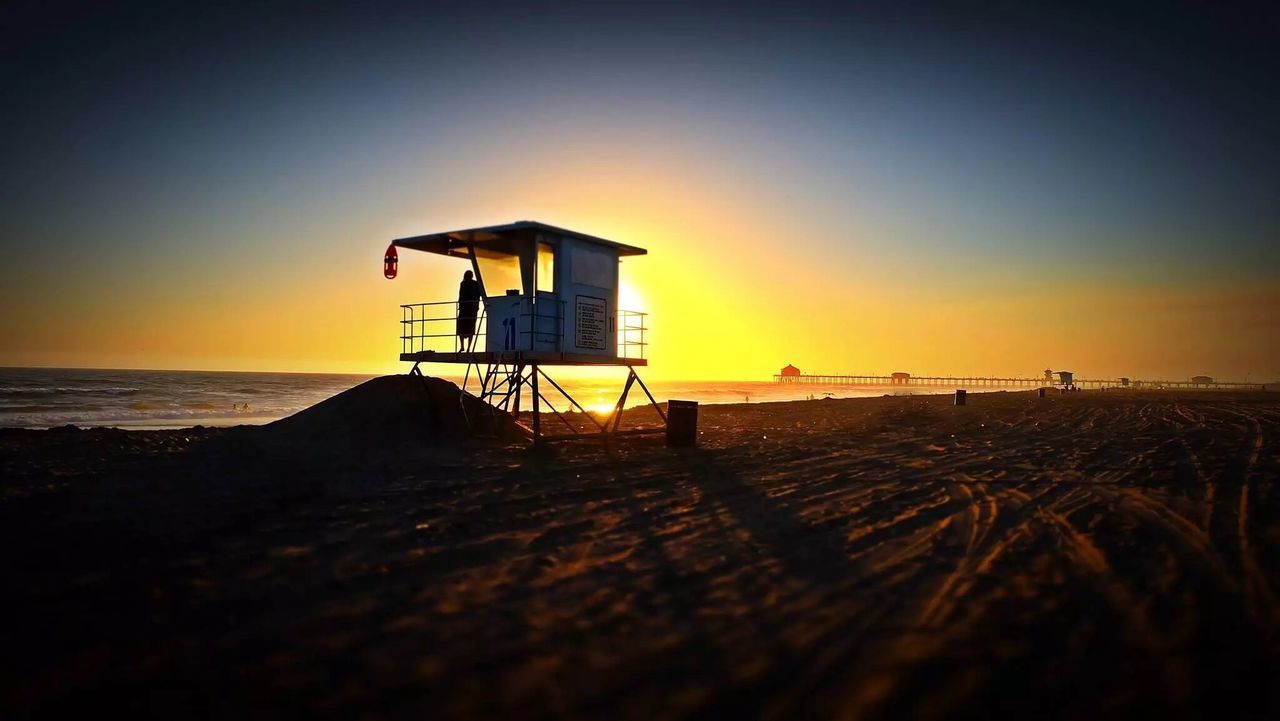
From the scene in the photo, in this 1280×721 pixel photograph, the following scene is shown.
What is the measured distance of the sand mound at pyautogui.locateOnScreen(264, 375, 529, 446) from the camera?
15.0 metres

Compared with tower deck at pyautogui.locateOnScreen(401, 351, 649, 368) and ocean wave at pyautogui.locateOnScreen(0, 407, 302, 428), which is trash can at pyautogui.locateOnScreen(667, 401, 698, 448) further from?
ocean wave at pyautogui.locateOnScreen(0, 407, 302, 428)

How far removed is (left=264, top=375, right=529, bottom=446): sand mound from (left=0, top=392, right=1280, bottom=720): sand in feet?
11.4

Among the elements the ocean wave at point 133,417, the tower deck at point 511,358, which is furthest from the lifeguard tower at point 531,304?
the ocean wave at point 133,417

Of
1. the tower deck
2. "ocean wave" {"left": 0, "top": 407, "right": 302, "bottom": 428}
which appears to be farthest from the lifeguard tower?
"ocean wave" {"left": 0, "top": 407, "right": 302, "bottom": 428}

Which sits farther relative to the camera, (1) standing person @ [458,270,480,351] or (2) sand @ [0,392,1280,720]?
(1) standing person @ [458,270,480,351]

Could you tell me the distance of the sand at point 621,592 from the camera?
3.84 metres

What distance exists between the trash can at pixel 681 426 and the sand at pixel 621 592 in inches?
190

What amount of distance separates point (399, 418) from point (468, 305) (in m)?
3.64

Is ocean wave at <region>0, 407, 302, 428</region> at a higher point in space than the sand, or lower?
lower

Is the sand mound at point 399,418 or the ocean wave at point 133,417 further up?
the sand mound at point 399,418

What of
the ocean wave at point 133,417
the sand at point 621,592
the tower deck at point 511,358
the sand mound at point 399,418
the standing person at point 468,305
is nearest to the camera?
the sand at point 621,592

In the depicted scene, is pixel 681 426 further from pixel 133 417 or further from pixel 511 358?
pixel 133 417

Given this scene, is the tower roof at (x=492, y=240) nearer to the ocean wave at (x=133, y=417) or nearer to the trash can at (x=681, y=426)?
the trash can at (x=681, y=426)

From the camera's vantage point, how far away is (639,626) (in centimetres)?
485
